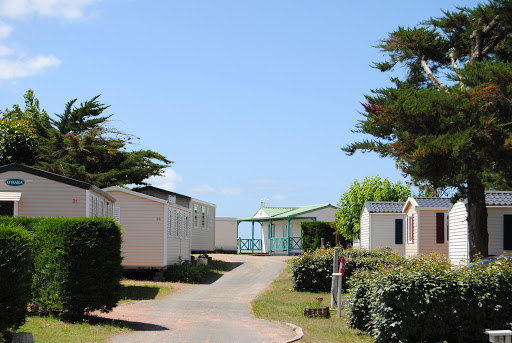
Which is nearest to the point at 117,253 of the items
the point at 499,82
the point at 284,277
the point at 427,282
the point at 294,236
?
the point at 427,282

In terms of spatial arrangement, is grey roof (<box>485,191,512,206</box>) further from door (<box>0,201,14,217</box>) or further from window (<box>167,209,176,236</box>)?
door (<box>0,201,14,217</box>)

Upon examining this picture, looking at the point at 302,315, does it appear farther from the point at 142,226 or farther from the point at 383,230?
the point at 383,230

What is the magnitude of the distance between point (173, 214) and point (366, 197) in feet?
60.6

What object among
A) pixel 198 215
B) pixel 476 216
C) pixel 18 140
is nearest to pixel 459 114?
pixel 476 216

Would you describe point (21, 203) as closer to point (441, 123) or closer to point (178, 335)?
point (178, 335)

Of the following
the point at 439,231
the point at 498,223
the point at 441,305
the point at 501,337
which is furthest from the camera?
the point at 439,231

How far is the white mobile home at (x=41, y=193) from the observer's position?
56.5 ft

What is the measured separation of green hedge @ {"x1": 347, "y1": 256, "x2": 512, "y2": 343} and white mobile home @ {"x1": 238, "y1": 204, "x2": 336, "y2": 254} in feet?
100

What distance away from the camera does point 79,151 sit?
1430 inches

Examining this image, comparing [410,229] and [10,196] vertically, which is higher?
[10,196]

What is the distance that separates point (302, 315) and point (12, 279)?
24.9 feet

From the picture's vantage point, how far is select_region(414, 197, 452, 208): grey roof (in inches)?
1096

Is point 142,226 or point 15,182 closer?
point 15,182

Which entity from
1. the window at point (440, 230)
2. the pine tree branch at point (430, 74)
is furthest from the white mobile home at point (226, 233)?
the pine tree branch at point (430, 74)
